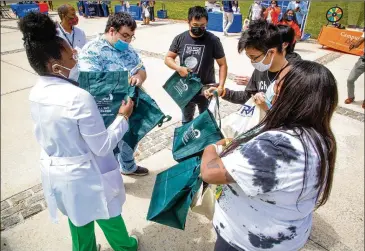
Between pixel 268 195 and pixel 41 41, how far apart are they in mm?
1435

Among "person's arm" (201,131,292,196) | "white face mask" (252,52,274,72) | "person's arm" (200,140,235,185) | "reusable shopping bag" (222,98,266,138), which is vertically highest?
"white face mask" (252,52,274,72)

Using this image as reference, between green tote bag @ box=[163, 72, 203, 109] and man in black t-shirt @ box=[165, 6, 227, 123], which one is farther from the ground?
man in black t-shirt @ box=[165, 6, 227, 123]

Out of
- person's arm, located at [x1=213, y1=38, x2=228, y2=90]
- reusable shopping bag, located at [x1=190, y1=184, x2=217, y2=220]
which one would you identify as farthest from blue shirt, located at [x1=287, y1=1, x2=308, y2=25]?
reusable shopping bag, located at [x1=190, y1=184, x2=217, y2=220]

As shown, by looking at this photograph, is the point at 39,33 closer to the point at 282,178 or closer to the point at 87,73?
the point at 87,73

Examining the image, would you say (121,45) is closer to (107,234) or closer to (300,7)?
(107,234)

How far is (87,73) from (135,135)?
68 cm

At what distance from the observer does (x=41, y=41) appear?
154 centimetres

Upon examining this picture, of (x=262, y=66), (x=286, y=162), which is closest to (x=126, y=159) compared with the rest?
(x=262, y=66)

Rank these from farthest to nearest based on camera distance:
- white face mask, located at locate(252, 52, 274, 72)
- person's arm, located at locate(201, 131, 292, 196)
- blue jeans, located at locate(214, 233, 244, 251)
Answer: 1. white face mask, located at locate(252, 52, 274, 72)
2. blue jeans, located at locate(214, 233, 244, 251)
3. person's arm, located at locate(201, 131, 292, 196)

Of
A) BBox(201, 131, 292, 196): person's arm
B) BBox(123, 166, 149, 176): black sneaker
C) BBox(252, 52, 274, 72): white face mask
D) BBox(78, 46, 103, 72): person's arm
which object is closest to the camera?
BBox(201, 131, 292, 196): person's arm

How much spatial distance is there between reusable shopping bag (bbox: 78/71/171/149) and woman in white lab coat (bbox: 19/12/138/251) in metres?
0.40

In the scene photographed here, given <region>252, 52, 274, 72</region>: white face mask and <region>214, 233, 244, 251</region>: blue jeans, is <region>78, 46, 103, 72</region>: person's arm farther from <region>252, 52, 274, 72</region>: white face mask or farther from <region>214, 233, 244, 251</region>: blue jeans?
<region>214, 233, 244, 251</region>: blue jeans

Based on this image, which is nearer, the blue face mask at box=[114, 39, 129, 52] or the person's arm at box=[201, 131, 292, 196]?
the person's arm at box=[201, 131, 292, 196]

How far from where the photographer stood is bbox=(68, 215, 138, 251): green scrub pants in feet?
6.51
